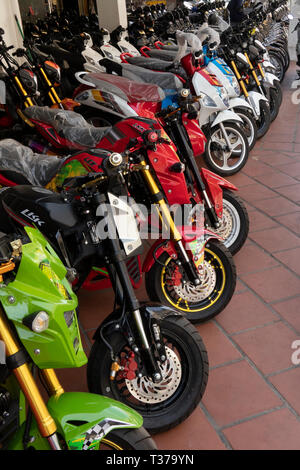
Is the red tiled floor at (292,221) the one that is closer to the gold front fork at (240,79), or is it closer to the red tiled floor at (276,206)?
the red tiled floor at (276,206)

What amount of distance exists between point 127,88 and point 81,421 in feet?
11.7

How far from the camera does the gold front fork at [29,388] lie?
147 centimetres

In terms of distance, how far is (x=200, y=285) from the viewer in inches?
109

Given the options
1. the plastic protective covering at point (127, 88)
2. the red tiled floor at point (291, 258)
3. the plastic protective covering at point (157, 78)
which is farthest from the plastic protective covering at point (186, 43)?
the red tiled floor at point (291, 258)

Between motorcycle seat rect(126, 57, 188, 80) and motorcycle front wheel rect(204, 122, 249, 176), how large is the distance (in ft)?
2.84

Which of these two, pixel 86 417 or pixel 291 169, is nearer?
pixel 86 417

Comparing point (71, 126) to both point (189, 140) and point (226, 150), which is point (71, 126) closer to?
point (189, 140)

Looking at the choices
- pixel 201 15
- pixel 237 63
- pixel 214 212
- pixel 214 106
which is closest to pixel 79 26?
pixel 201 15

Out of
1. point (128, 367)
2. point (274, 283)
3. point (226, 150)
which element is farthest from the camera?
point (226, 150)

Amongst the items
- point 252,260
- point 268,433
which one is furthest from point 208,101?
point 268,433

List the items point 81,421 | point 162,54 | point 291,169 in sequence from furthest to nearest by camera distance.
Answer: point 162,54
point 291,169
point 81,421

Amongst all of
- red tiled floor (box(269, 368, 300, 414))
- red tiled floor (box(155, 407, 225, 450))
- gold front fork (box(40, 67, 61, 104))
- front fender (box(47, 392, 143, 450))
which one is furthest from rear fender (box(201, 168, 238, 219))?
gold front fork (box(40, 67, 61, 104))

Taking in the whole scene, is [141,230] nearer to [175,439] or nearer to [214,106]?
[175,439]

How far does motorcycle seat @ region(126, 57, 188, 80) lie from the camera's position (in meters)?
5.38
